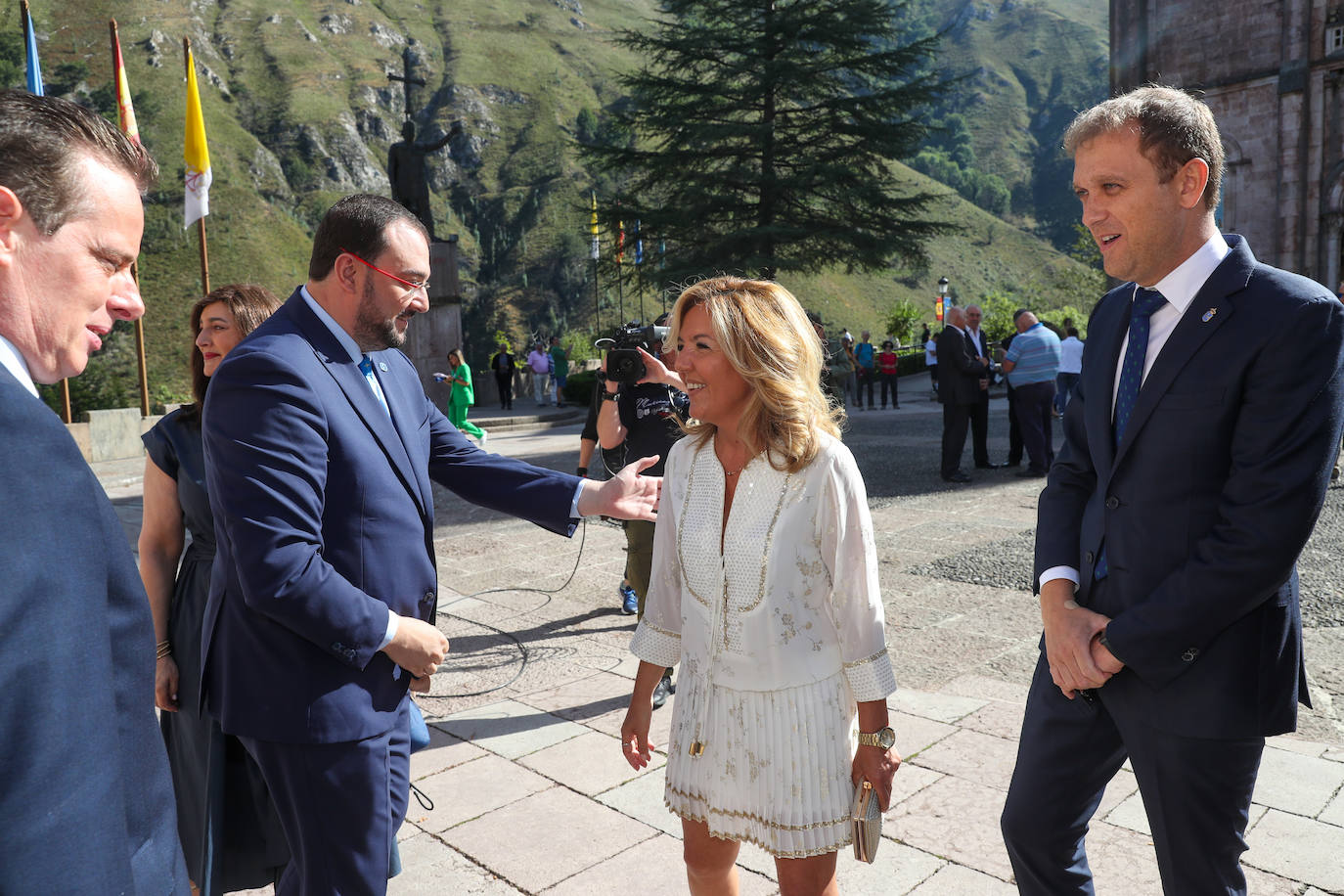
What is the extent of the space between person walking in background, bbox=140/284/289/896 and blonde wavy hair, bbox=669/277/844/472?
4.68ft

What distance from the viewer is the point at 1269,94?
770 inches

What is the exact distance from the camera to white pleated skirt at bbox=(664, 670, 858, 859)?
6.72 ft

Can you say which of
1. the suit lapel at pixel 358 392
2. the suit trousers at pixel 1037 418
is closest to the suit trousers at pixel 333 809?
the suit lapel at pixel 358 392

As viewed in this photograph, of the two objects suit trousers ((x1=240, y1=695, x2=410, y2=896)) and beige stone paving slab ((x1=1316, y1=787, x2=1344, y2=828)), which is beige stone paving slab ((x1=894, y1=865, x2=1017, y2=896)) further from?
suit trousers ((x1=240, y1=695, x2=410, y2=896))

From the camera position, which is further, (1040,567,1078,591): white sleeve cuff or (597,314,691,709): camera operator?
(597,314,691,709): camera operator

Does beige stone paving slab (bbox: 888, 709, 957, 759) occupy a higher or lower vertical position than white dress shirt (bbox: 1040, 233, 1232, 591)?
lower

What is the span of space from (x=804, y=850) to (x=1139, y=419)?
1137mm

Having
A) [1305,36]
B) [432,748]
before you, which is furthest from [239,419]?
[1305,36]

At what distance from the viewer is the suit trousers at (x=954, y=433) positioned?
1065 cm

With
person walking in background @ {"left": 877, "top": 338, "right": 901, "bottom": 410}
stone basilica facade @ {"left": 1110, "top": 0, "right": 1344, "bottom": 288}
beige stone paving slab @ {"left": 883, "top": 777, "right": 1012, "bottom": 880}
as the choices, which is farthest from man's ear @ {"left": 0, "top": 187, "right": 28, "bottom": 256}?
stone basilica facade @ {"left": 1110, "top": 0, "right": 1344, "bottom": 288}

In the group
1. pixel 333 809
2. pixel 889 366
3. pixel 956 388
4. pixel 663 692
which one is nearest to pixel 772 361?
pixel 333 809

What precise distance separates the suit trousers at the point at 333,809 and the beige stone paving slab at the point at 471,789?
137cm

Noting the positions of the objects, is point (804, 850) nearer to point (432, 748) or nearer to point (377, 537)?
point (377, 537)

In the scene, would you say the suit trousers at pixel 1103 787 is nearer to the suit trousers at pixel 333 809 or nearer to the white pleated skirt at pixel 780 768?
the white pleated skirt at pixel 780 768
